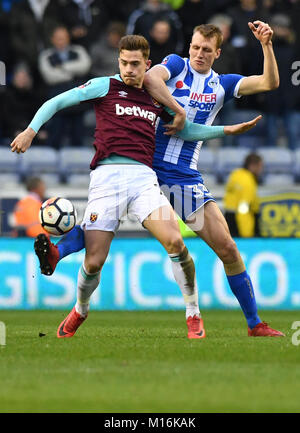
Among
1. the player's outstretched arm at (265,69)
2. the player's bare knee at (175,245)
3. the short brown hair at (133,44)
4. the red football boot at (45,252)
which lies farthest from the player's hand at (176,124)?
the red football boot at (45,252)

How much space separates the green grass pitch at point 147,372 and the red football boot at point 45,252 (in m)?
0.58

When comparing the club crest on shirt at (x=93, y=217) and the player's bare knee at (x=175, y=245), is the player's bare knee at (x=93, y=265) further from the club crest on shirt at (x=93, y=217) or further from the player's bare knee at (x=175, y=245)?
the player's bare knee at (x=175, y=245)

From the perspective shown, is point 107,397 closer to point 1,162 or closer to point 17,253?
point 17,253

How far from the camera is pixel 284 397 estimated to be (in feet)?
15.5

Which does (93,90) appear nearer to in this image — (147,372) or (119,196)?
(119,196)

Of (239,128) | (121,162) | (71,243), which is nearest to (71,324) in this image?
(71,243)

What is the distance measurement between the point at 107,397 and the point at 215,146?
11.7 m

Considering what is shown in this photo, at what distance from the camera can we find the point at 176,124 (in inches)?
292

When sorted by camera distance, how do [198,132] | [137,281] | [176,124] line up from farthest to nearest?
[137,281] < [198,132] < [176,124]

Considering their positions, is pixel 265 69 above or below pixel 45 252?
above

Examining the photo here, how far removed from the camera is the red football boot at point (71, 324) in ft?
24.4

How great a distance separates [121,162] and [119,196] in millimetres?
266

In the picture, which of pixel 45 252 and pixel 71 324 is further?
pixel 71 324
